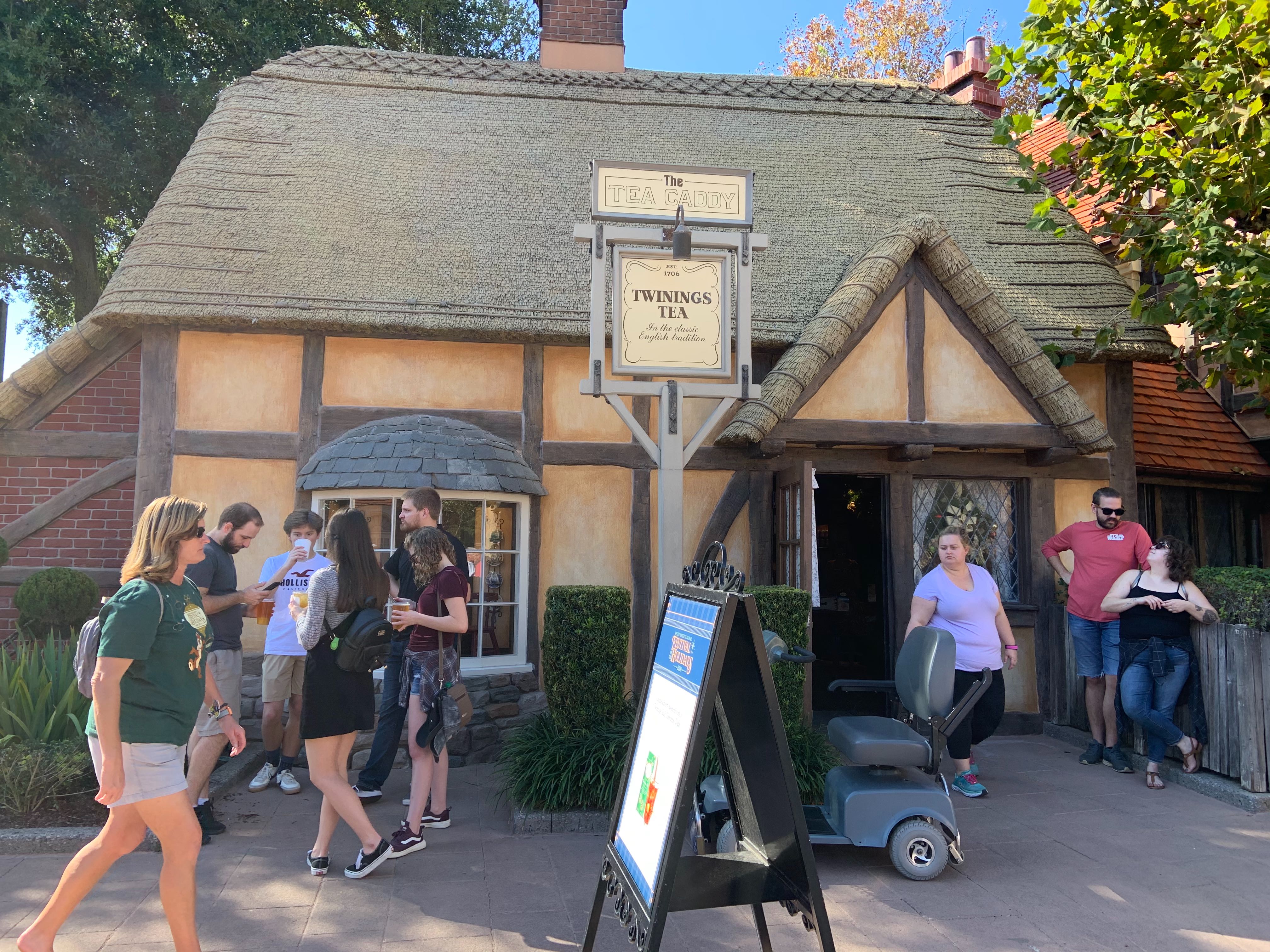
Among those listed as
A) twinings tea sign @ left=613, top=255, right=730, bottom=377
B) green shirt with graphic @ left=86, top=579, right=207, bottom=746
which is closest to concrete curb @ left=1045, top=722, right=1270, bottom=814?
twinings tea sign @ left=613, top=255, right=730, bottom=377

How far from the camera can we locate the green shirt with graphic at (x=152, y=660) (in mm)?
2920

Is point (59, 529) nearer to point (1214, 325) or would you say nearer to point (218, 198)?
point (218, 198)

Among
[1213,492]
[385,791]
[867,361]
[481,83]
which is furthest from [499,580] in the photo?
[1213,492]

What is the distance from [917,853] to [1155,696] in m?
2.56

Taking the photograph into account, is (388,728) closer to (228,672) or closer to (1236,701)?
(228,672)

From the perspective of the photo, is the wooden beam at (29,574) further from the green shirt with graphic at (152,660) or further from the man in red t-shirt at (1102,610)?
the man in red t-shirt at (1102,610)

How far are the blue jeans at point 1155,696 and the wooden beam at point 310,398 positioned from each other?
597 centimetres

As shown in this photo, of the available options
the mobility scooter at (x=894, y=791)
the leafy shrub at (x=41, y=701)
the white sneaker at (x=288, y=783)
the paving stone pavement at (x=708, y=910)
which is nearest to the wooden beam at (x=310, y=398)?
the leafy shrub at (x=41, y=701)

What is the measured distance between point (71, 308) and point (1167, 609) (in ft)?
61.4

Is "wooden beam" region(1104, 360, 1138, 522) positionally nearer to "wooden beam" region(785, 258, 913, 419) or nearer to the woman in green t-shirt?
"wooden beam" region(785, 258, 913, 419)

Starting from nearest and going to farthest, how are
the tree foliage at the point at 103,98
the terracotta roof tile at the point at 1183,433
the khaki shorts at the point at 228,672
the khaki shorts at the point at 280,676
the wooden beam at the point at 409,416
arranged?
the khaki shorts at the point at 228,672
the khaki shorts at the point at 280,676
the wooden beam at the point at 409,416
the terracotta roof tile at the point at 1183,433
the tree foliage at the point at 103,98

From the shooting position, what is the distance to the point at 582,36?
435 inches

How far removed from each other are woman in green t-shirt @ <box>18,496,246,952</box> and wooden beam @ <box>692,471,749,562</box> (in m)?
4.66

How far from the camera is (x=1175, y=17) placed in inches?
233
